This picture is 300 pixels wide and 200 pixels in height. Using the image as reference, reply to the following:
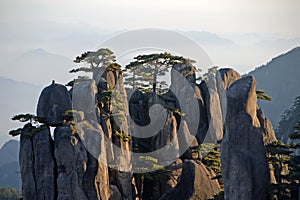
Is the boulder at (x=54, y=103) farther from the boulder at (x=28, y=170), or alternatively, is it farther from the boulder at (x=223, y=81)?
the boulder at (x=223, y=81)

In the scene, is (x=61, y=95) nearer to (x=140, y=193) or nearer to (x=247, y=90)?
(x=140, y=193)

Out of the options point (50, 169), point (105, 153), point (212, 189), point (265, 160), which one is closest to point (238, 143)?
point (265, 160)

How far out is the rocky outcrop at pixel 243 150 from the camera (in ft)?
121

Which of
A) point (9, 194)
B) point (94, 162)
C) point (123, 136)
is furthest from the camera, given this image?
point (9, 194)

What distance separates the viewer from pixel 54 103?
152ft

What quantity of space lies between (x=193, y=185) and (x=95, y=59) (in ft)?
50.3

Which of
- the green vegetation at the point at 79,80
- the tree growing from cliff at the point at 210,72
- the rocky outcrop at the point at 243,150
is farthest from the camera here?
the tree growing from cliff at the point at 210,72

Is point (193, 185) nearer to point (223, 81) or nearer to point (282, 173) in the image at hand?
point (282, 173)

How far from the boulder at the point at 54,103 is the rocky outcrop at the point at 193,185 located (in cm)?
1083

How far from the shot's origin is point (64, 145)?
Answer: 41625mm

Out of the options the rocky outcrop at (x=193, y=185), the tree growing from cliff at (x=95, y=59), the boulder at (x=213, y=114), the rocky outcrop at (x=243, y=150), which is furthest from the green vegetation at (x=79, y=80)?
the rocky outcrop at (x=243, y=150)

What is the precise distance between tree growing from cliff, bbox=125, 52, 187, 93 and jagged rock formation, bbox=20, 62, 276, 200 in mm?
1686

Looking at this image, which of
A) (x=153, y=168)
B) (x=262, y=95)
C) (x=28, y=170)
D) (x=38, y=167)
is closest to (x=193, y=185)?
(x=153, y=168)

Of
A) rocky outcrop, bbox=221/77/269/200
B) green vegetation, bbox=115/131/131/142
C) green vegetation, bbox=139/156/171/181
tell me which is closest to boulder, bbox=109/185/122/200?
green vegetation, bbox=139/156/171/181
